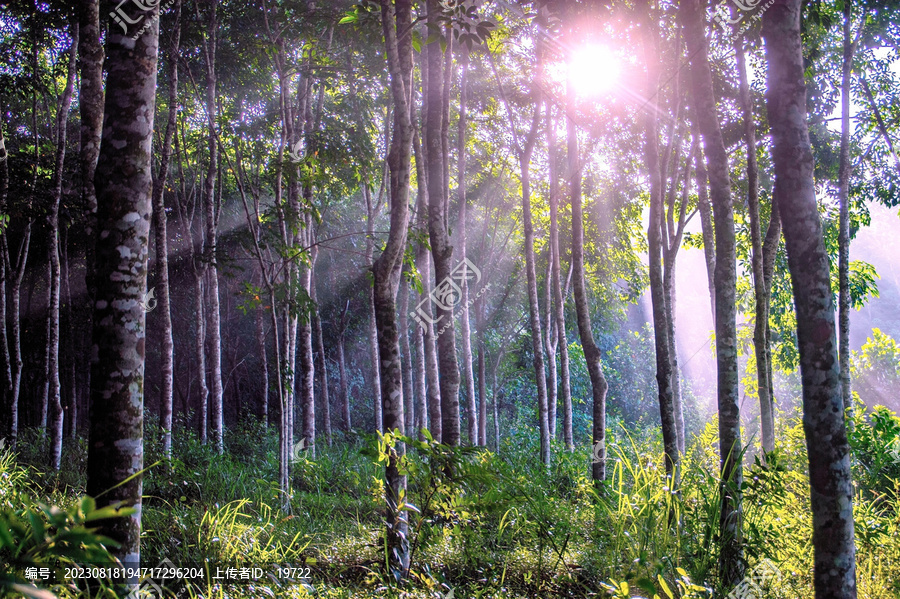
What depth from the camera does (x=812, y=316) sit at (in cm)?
269

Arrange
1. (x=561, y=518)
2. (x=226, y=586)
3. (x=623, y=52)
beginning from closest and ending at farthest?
1. (x=226, y=586)
2. (x=561, y=518)
3. (x=623, y=52)

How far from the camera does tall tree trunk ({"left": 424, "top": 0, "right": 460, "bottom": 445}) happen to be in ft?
18.4

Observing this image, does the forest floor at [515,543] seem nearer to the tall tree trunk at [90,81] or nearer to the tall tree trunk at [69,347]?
the tall tree trunk at [90,81]

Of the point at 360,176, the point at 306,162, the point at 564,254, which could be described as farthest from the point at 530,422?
the point at 306,162

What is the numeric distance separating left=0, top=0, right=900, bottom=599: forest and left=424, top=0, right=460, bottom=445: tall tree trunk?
4cm

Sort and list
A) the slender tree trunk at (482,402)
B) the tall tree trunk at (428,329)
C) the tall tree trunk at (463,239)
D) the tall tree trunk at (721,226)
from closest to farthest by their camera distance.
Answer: the tall tree trunk at (721,226) < the tall tree trunk at (428,329) < the tall tree trunk at (463,239) < the slender tree trunk at (482,402)

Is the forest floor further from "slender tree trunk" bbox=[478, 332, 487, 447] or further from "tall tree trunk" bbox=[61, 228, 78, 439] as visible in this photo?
"tall tree trunk" bbox=[61, 228, 78, 439]

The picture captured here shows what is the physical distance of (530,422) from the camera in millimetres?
22297

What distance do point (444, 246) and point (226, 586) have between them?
3.58 meters

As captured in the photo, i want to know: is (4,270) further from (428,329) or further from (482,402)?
(482,402)

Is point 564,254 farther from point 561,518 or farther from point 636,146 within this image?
point 561,518

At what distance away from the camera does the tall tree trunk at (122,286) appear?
276 centimetres

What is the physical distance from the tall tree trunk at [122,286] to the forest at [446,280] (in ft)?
0.05

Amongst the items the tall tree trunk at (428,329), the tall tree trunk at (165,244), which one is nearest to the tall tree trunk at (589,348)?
the tall tree trunk at (428,329)
